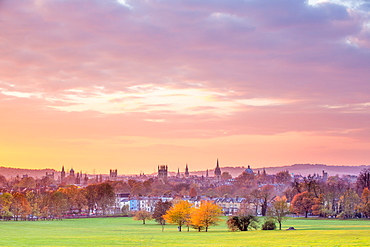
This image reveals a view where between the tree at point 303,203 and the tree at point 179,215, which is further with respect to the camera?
the tree at point 303,203

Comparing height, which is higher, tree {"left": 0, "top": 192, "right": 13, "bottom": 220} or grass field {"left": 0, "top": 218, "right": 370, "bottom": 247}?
tree {"left": 0, "top": 192, "right": 13, "bottom": 220}

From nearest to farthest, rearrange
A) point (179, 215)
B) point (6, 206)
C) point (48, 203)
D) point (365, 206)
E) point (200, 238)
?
point (200, 238)
point (179, 215)
point (365, 206)
point (6, 206)
point (48, 203)

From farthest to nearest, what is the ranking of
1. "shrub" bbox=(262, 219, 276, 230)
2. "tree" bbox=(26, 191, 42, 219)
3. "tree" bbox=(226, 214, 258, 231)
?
"tree" bbox=(26, 191, 42, 219) → "shrub" bbox=(262, 219, 276, 230) → "tree" bbox=(226, 214, 258, 231)

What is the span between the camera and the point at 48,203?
450 ft

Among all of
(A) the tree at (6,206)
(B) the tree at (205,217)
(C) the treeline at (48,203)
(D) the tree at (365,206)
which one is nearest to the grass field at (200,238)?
(B) the tree at (205,217)

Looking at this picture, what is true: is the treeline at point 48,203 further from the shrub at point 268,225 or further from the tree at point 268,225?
the shrub at point 268,225

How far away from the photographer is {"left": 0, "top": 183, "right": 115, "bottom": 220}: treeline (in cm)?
12900

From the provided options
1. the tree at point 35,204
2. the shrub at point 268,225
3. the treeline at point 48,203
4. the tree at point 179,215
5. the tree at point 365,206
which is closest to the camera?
the shrub at point 268,225

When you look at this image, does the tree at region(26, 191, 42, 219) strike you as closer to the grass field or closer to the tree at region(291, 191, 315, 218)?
the grass field

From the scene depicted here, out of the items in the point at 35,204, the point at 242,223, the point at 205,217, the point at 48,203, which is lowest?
the point at 242,223

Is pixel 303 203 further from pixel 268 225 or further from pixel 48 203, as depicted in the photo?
pixel 48 203

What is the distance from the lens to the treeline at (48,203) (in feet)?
423

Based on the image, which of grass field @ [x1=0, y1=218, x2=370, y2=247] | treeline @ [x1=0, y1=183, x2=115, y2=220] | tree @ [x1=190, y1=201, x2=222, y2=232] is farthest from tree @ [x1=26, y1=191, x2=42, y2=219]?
tree @ [x1=190, y1=201, x2=222, y2=232]

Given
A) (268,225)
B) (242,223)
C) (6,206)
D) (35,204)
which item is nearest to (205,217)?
(242,223)
